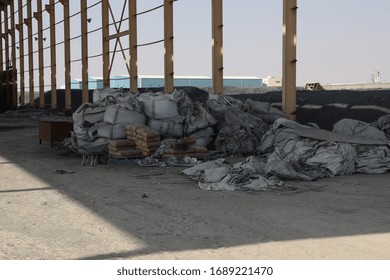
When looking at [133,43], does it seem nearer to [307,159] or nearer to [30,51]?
[307,159]

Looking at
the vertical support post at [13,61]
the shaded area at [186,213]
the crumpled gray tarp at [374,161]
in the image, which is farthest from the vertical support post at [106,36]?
the vertical support post at [13,61]

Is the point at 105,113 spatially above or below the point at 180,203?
above

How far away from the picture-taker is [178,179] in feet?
24.3

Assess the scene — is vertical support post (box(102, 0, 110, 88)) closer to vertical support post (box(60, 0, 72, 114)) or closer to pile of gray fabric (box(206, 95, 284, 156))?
vertical support post (box(60, 0, 72, 114))

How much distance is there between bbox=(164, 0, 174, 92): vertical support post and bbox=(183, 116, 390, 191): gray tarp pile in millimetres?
6912

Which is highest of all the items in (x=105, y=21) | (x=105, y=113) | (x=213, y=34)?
(x=105, y=21)

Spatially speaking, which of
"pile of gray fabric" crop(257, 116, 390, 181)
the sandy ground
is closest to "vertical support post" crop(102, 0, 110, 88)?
"pile of gray fabric" crop(257, 116, 390, 181)

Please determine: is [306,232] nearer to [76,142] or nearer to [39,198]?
[39,198]

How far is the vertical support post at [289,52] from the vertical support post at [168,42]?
5274 mm

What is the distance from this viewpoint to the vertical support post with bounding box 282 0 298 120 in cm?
1100

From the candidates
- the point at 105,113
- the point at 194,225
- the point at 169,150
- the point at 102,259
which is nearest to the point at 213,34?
the point at 105,113

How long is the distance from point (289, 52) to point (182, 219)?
23.7ft

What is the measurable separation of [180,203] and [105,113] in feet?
17.1
